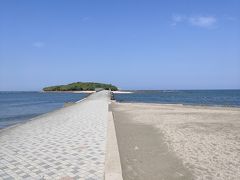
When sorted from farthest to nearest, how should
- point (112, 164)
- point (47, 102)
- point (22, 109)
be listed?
point (47, 102) < point (22, 109) < point (112, 164)

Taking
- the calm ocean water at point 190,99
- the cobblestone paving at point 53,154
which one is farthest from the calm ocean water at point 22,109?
the calm ocean water at point 190,99

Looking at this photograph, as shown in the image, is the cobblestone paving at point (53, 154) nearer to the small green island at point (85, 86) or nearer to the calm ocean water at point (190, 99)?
the calm ocean water at point (190, 99)

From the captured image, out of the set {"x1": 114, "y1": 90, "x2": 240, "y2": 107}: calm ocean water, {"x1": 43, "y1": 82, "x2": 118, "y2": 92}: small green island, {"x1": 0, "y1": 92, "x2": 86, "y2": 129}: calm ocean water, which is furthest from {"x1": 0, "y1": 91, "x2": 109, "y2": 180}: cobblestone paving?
{"x1": 43, "y1": 82, "x2": 118, "y2": 92}: small green island

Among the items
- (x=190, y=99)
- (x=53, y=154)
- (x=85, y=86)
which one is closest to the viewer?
(x=53, y=154)

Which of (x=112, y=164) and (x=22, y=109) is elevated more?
(x=112, y=164)

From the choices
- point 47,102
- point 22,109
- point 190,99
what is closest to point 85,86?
point 190,99

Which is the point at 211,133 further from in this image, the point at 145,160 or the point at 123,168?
the point at 123,168

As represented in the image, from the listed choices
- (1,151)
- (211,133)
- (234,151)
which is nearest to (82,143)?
(1,151)

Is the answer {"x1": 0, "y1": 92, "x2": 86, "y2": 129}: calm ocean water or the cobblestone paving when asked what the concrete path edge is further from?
{"x1": 0, "y1": 92, "x2": 86, "y2": 129}: calm ocean water

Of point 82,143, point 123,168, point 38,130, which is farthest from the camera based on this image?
point 38,130

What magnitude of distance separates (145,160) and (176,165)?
81 cm

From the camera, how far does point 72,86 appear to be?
144 meters

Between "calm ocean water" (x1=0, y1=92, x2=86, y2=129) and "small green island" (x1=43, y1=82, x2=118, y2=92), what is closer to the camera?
"calm ocean water" (x1=0, y1=92, x2=86, y2=129)

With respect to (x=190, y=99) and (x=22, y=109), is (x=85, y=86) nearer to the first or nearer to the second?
(x=190, y=99)
